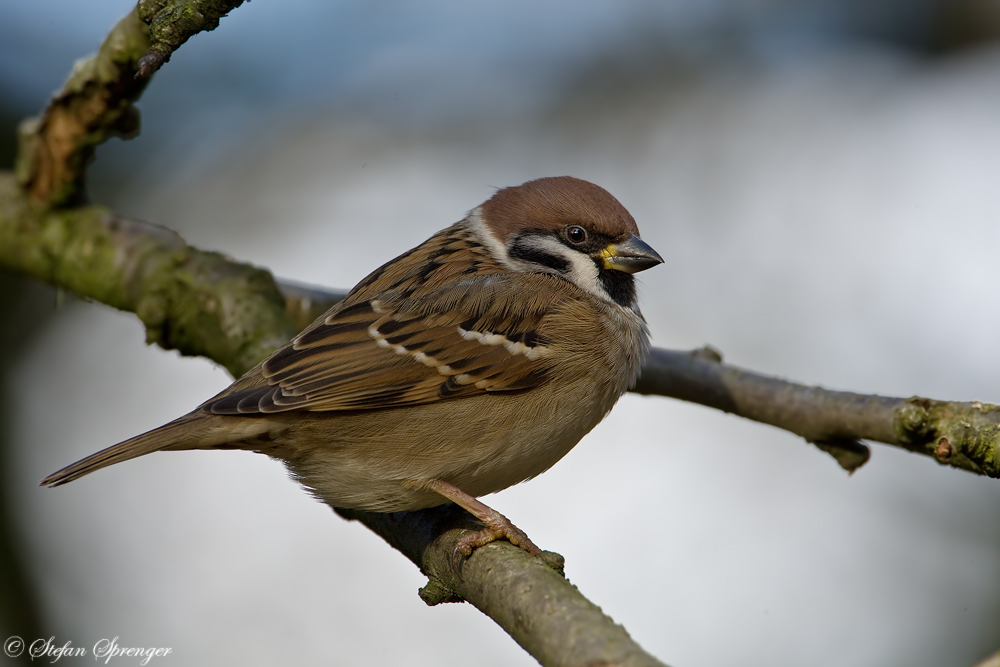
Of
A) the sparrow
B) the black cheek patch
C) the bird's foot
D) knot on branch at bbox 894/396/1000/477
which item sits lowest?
the bird's foot

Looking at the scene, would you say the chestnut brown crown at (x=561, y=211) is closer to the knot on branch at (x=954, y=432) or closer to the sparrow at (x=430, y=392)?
the sparrow at (x=430, y=392)

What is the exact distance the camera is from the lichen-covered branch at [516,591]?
208cm

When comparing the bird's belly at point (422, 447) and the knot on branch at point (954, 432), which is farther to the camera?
the bird's belly at point (422, 447)

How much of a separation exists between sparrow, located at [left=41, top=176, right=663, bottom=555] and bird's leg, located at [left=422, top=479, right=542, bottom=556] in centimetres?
1

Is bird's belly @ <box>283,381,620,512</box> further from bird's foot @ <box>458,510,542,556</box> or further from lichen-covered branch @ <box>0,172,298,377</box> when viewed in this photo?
lichen-covered branch @ <box>0,172,298,377</box>

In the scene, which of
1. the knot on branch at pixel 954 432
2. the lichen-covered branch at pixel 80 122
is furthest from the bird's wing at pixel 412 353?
the lichen-covered branch at pixel 80 122

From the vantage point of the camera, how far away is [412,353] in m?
3.53

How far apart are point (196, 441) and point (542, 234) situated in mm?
1774

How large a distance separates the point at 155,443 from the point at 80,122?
7.67ft

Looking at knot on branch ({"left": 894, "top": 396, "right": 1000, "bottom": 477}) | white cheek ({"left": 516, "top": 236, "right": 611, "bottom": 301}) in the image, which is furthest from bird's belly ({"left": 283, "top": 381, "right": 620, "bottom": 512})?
knot on branch ({"left": 894, "top": 396, "right": 1000, "bottom": 477})

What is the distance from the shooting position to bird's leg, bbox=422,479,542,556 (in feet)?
9.50

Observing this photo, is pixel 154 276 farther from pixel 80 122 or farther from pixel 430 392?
pixel 430 392

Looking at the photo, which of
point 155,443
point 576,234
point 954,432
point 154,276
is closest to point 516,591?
point 155,443

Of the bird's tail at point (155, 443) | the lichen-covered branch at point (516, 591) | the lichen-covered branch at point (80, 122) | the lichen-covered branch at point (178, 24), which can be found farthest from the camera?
the lichen-covered branch at point (80, 122)
